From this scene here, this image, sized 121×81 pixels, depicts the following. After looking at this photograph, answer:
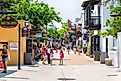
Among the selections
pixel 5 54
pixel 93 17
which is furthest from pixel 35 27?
pixel 5 54

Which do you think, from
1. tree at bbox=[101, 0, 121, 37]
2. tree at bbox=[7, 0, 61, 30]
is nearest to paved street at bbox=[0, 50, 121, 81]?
tree at bbox=[101, 0, 121, 37]

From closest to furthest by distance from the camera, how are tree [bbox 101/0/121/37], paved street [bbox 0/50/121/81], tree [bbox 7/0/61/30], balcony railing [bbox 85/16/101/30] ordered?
paved street [bbox 0/50/121/81] → tree [bbox 101/0/121/37] → tree [bbox 7/0/61/30] → balcony railing [bbox 85/16/101/30]

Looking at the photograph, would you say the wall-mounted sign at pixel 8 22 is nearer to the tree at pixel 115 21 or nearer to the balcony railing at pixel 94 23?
the tree at pixel 115 21

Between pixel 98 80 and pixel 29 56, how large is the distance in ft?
49.6

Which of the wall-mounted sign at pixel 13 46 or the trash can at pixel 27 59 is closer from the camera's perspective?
the wall-mounted sign at pixel 13 46

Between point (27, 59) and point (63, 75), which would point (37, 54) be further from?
point (63, 75)

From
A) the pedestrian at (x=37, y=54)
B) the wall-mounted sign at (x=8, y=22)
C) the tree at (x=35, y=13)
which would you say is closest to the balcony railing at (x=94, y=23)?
the tree at (x=35, y=13)

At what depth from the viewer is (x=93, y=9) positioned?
2339 inches

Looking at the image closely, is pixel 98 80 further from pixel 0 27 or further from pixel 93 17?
pixel 93 17

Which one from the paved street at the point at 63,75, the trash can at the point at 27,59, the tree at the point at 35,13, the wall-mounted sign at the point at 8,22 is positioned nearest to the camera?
the paved street at the point at 63,75

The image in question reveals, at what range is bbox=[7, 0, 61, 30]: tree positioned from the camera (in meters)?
47.2

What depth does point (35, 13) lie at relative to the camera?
47.7 meters

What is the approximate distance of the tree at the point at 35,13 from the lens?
4716 cm

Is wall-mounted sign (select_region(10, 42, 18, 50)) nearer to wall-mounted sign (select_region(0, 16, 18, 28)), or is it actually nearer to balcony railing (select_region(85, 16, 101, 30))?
wall-mounted sign (select_region(0, 16, 18, 28))
